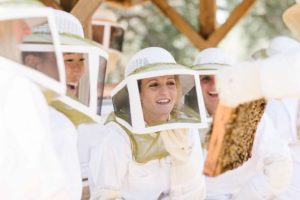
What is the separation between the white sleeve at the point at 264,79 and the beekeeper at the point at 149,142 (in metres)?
2.03

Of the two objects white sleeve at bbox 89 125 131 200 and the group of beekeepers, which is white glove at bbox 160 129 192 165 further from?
white sleeve at bbox 89 125 131 200

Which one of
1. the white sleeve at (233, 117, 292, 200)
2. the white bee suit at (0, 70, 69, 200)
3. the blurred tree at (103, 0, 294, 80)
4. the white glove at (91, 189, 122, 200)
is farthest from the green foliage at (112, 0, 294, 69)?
the white bee suit at (0, 70, 69, 200)

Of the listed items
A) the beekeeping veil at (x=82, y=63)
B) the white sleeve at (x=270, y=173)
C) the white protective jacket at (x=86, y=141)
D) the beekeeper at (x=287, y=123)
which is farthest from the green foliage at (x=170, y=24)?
the beekeeping veil at (x=82, y=63)

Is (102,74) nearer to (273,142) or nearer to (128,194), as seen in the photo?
(128,194)

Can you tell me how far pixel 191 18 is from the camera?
53.7 feet

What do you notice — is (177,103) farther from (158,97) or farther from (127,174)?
(127,174)

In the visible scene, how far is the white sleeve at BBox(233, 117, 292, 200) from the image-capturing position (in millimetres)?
4645

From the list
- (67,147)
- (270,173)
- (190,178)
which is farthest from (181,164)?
(67,147)

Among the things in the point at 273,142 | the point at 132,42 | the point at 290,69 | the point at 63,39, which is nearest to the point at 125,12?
the point at 132,42

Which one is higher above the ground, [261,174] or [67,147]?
[67,147]

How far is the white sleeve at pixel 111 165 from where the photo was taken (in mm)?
4121

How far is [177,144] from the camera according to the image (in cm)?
423

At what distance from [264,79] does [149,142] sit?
224 cm

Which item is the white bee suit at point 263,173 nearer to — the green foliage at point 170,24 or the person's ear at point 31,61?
the person's ear at point 31,61
